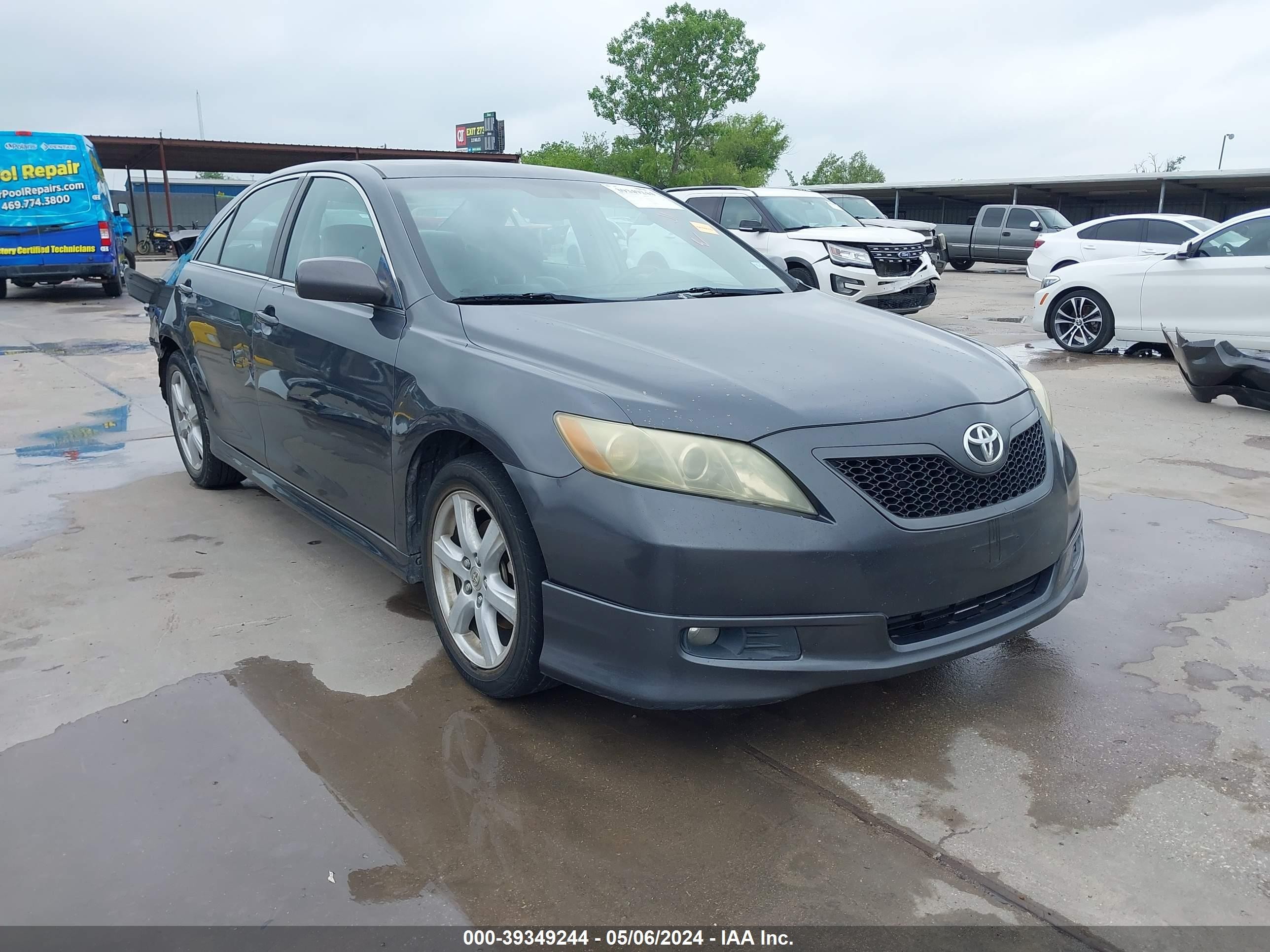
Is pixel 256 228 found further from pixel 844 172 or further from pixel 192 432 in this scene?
pixel 844 172

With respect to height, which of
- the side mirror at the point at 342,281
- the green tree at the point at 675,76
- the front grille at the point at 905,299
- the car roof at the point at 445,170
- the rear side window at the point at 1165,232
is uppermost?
the green tree at the point at 675,76

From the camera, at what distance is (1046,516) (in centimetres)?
296

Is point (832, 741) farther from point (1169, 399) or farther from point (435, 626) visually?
point (1169, 399)

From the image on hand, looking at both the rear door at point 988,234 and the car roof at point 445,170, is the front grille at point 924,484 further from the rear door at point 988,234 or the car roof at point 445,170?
the rear door at point 988,234

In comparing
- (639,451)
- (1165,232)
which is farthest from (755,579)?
(1165,232)

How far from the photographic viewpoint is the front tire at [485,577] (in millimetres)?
2803

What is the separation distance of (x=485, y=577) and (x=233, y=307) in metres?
2.27

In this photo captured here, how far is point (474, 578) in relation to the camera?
3070 millimetres

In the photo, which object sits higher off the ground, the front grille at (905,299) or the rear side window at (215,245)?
the rear side window at (215,245)

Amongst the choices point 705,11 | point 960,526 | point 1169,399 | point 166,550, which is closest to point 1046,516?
point 960,526

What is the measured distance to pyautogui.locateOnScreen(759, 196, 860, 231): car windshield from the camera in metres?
13.5

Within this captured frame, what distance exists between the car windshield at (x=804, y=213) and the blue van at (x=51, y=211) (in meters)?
9.69

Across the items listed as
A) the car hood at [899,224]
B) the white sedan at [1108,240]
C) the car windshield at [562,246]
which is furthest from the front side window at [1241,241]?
the car hood at [899,224]

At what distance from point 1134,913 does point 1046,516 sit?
1129 millimetres
